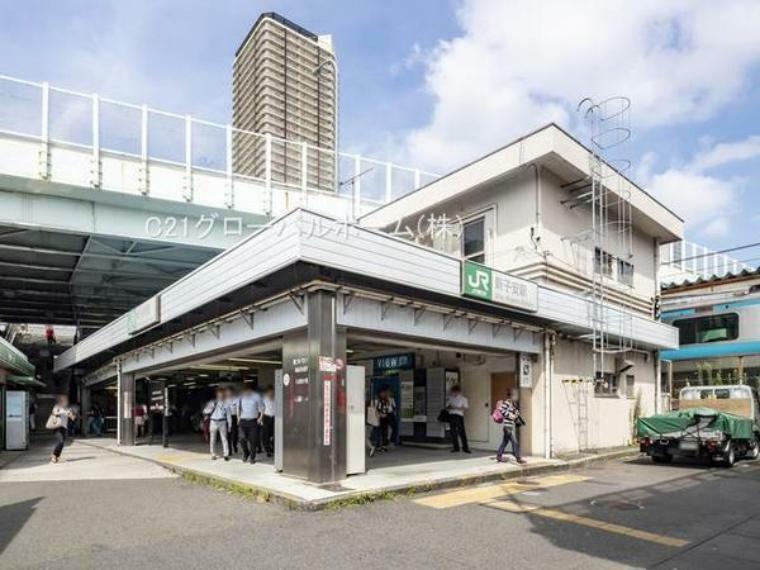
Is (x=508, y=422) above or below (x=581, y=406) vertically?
above

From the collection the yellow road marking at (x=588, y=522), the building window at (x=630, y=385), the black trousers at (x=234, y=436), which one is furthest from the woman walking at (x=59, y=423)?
the building window at (x=630, y=385)

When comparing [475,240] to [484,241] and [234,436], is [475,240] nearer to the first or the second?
[484,241]

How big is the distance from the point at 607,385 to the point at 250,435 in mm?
11288

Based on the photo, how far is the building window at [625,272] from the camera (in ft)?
67.5

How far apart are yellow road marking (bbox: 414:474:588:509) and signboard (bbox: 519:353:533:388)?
3111 mm

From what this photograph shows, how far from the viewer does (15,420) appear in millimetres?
22297

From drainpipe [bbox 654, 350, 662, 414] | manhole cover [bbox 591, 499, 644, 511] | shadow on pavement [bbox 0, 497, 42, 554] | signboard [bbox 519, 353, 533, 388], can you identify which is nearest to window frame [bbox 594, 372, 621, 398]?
drainpipe [bbox 654, 350, 662, 414]

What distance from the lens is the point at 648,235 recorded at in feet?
73.6

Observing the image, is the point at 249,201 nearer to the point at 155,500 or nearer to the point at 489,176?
the point at 489,176

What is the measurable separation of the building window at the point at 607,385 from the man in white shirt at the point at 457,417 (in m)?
4.77

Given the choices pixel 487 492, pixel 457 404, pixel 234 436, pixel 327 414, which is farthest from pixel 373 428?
pixel 327 414

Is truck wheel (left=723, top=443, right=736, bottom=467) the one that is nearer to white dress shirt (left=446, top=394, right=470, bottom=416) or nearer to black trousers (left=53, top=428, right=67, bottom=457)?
white dress shirt (left=446, top=394, right=470, bottom=416)

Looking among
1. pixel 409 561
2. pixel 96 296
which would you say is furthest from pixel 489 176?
pixel 96 296

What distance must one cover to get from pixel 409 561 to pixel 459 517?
2.31m
